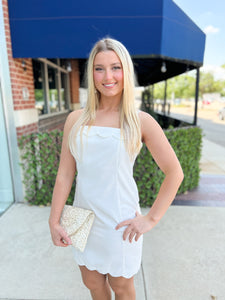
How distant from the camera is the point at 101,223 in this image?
129 centimetres

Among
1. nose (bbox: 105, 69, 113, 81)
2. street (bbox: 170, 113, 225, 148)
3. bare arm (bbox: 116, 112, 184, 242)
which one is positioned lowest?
street (bbox: 170, 113, 225, 148)

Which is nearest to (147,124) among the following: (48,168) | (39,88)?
(48,168)

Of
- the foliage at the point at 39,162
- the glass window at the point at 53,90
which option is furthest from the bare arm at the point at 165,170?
the glass window at the point at 53,90

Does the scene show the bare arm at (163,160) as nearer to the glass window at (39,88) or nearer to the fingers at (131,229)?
the fingers at (131,229)

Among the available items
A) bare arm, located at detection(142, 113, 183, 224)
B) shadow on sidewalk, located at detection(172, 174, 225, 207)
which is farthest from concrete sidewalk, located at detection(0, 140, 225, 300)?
bare arm, located at detection(142, 113, 183, 224)

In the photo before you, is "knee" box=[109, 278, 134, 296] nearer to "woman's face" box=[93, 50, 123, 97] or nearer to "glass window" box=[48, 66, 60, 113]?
"woman's face" box=[93, 50, 123, 97]

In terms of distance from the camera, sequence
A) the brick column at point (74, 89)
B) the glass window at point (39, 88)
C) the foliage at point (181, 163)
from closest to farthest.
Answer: the foliage at point (181, 163) → the glass window at point (39, 88) → the brick column at point (74, 89)

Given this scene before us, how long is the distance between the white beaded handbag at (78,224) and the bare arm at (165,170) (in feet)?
0.57

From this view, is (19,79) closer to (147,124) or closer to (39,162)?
(39,162)

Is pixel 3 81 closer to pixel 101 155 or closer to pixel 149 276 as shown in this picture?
pixel 101 155

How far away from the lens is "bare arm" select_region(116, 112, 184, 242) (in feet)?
4.01

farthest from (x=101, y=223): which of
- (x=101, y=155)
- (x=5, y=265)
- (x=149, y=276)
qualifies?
(x=5, y=265)

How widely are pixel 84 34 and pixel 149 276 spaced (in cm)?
330

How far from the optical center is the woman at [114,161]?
1205mm
